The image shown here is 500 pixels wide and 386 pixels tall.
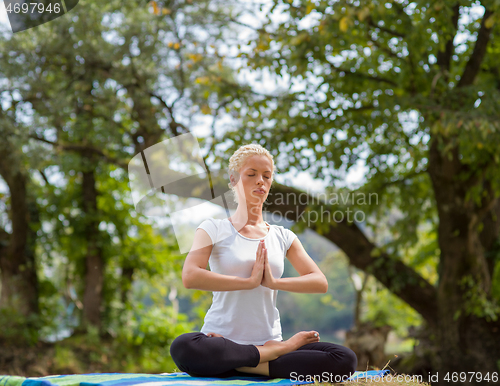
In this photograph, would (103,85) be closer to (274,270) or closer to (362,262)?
(362,262)

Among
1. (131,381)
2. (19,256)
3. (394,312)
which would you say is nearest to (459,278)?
(131,381)

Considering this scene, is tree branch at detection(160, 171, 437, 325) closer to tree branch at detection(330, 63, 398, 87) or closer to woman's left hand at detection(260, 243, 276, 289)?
tree branch at detection(330, 63, 398, 87)

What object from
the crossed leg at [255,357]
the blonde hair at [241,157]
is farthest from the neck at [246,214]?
the crossed leg at [255,357]

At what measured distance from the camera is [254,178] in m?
2.23

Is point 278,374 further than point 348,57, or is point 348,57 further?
point 348,57

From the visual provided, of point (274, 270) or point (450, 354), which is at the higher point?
point (274, 270)

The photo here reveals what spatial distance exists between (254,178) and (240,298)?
589 mm

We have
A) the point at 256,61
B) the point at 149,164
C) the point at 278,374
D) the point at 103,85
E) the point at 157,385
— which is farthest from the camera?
the point at 103,85

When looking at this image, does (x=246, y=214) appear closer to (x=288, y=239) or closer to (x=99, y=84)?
(x=288, y=239)

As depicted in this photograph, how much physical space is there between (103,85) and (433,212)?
17.0ft

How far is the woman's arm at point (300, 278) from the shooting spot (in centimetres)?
204

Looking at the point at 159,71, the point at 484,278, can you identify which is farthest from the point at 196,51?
the point at 484,278

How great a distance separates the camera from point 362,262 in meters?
5.62

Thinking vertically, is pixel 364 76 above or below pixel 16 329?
above
